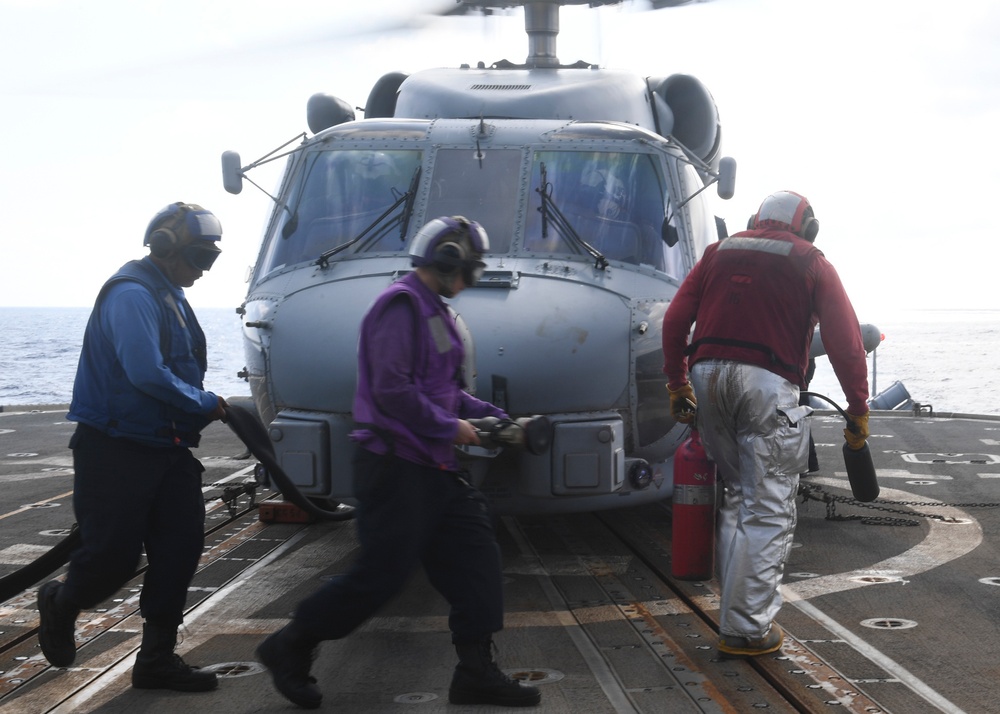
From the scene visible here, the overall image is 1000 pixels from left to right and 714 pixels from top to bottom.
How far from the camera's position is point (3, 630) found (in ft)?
17.8

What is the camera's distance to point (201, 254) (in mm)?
4715

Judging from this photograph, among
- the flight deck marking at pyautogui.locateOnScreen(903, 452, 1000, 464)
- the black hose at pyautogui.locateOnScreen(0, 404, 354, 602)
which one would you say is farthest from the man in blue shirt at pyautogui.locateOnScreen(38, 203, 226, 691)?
the flight deck marking at pyautogui.locateOnScreen(903, 452, 1000, 464)

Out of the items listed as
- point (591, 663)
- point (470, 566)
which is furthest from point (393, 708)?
point (591, 663)

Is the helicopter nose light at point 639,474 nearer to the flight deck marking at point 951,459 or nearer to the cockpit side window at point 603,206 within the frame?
the cockpit side window at point 603,206

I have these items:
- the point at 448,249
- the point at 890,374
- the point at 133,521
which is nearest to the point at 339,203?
the point at 448,249

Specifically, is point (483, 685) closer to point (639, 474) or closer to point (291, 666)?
point (291, 666)

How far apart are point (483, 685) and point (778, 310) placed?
1994 mm

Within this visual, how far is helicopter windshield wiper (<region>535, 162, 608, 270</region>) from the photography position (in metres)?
6.59

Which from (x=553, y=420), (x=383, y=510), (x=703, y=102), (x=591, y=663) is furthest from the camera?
(x=703, y=102)

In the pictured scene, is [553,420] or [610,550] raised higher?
[553,420]

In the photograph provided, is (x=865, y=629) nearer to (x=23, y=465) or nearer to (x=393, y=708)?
(x=393, y=708)

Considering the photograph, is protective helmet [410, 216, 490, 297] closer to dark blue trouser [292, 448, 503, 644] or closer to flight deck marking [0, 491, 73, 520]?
dark blue trouser [292, 448, 503, 644]

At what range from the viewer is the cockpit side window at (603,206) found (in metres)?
6.77

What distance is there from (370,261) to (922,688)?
11.7ft
